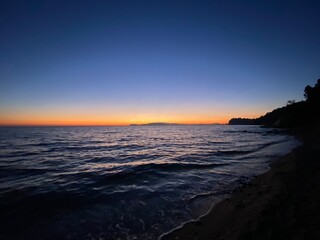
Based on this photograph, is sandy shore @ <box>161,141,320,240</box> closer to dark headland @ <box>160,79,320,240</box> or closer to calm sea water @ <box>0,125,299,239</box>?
dark headland @ <box>160,79,320,240</box>

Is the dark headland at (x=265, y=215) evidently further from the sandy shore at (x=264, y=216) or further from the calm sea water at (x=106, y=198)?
the calm sea water at (x=106, y=198)

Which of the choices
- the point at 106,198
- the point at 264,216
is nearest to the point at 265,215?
the point at 264,216

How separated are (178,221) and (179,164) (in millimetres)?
10914

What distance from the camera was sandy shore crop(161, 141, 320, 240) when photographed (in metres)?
5.21

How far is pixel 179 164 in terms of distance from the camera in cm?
1766

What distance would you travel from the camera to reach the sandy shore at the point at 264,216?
17.1ft

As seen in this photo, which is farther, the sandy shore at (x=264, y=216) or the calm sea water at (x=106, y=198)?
the calm sea water at (x=106, y=198)

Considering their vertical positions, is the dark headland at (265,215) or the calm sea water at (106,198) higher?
the dark headland at (265,215)

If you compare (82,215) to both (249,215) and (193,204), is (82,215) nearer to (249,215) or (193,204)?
(193,204)

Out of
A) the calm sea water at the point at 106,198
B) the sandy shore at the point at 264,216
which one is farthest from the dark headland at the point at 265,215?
the calm sea water at the point at 106,198

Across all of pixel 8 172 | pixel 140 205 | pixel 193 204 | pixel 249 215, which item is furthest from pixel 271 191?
pixel 8 172

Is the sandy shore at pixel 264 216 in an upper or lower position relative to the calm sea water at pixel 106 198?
upper

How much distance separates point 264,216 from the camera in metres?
6.19

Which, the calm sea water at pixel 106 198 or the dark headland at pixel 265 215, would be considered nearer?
the dark headland at pixel 265 215
